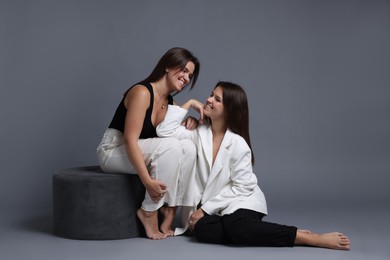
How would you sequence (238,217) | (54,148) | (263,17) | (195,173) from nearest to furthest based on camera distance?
1. (238,217)
2. (195,173)
3. (54,148)
4. (263,17)

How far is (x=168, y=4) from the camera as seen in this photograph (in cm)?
517

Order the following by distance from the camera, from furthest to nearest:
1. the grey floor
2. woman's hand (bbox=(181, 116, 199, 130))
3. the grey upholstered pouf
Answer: woman's hand (bbox=(181, 116, 199, 130))
the grey upholstered pouf
the grey floor

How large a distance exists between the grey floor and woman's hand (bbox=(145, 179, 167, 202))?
0.86 feet

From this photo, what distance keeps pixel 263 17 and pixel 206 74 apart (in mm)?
700

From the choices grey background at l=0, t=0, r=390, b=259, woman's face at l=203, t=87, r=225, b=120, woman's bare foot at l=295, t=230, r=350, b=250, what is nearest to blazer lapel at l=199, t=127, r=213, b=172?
woman's face at l=203, t=87, r=225, b=120

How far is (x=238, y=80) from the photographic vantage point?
5254 millimetres

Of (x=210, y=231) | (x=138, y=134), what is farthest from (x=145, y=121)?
(x=210, y=231)

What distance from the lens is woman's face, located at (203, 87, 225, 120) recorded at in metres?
3.96

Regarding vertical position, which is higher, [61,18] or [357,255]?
[61,18]

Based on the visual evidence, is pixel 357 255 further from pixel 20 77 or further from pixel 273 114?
pixel 20 77

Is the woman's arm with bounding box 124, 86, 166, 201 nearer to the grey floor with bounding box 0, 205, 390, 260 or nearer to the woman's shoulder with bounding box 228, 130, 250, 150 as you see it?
the grey floor with bounding box 0, 205, 390, 260

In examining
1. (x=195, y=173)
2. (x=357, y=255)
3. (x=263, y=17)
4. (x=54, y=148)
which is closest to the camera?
(x=357, y=255)

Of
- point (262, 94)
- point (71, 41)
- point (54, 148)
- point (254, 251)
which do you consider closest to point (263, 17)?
point (262, 94)

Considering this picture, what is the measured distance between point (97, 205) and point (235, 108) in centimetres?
104
